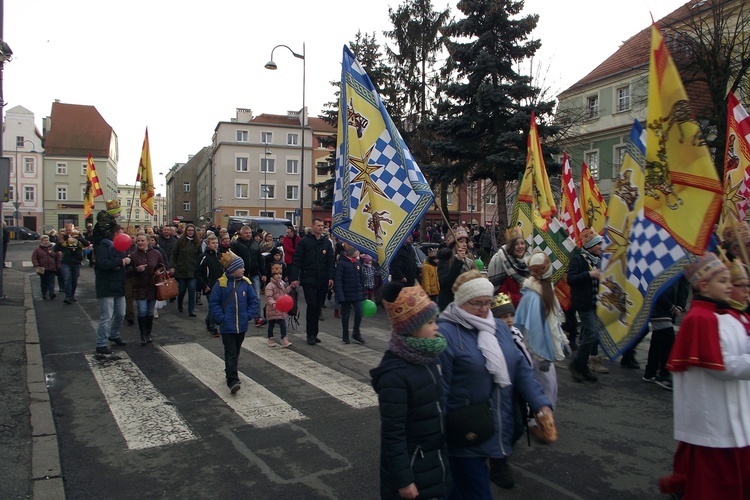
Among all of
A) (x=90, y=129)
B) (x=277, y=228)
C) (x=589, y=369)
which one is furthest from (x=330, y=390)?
(x=90, y=129)

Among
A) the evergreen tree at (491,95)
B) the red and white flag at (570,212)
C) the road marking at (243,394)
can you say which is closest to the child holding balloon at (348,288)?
the road marking at (243,394)

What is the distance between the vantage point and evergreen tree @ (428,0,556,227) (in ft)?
71.2

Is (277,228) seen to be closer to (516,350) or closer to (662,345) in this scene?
(662,345)

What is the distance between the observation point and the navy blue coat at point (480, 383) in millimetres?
3105

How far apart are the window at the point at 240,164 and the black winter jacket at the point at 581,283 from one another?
62.0 m

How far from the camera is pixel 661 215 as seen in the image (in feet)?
16.5

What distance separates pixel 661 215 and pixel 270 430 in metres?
4.06

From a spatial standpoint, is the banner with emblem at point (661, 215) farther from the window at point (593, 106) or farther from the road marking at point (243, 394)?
the window at point (593, 106)

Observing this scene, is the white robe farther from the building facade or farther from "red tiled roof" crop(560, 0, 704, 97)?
the building facade

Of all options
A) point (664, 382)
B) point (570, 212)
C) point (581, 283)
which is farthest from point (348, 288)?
point (570, 212)

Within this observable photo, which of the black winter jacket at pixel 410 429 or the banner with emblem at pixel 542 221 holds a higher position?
the banner with emblem at pixel 542 221

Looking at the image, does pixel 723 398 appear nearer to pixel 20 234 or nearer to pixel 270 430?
pixel 270 430

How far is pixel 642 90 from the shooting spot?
113ft

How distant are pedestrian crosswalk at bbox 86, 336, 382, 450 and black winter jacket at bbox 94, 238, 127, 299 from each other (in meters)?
0.94
